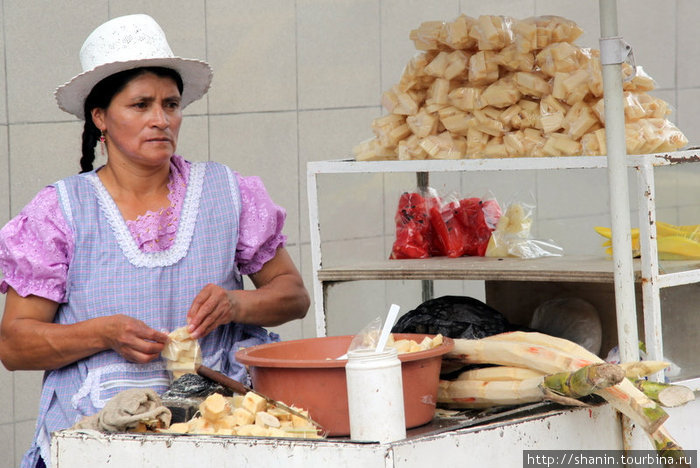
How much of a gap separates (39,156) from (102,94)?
1.47 meters

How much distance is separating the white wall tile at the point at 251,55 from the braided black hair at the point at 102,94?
175 cm

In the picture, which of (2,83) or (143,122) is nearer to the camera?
(143,122)

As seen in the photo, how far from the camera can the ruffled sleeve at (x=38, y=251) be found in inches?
92.0

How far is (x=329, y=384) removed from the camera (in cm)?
193

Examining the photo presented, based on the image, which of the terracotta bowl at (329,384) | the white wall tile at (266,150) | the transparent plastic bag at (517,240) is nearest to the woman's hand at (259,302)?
the terracotta bowl at (329,384)

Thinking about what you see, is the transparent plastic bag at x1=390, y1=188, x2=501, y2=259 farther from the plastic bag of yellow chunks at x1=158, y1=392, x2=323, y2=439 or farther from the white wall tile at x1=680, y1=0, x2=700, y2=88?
the white wall tile at x1=680, y1=0, x2=700, y2=88

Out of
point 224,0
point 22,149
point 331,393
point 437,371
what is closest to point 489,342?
point 437,371

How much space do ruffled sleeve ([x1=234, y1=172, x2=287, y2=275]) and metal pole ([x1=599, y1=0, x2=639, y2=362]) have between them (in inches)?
32.2

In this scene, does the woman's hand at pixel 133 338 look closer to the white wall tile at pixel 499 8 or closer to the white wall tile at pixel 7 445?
the white wall tile at pixel 7 445

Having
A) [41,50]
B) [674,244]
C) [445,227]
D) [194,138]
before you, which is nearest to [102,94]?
[445,227]

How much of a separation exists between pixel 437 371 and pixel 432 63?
1005mm

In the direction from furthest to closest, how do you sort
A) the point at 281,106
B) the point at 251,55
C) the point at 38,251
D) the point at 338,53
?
the point at 338,53 → the point at 281,106 → the point at 251,55 → the point at 38,251

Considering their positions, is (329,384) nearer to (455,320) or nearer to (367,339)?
(367,339)

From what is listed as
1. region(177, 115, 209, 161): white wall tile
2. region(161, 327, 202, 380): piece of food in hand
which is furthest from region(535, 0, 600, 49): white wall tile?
region(161, 327, 202, 380): piece of food in hand
